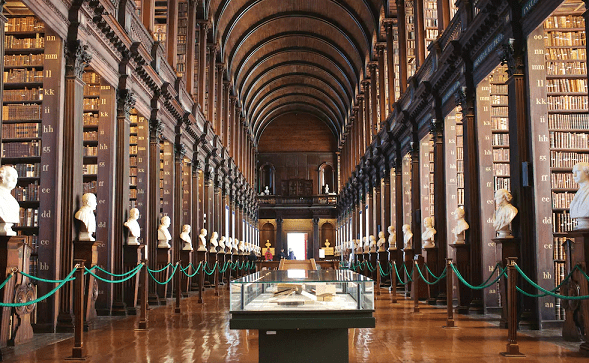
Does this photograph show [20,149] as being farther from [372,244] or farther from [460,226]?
[372,244]

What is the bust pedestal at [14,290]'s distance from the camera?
6453 mm

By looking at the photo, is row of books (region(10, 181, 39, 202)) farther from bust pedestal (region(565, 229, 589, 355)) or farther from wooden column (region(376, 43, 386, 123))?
wooden column (region(376, 43, 386, 123))

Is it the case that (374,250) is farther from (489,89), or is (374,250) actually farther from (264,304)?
(264,304)

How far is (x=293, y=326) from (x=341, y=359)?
515 millimetres

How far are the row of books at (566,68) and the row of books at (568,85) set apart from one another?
0.35 feet

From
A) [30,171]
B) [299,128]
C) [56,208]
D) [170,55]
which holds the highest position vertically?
[299,128]

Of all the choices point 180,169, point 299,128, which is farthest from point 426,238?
point 299,128

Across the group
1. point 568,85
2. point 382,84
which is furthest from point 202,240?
point 568,85

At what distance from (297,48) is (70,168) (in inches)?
972

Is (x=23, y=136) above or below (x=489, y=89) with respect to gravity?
below

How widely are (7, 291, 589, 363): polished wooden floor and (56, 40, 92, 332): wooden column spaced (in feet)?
2.24

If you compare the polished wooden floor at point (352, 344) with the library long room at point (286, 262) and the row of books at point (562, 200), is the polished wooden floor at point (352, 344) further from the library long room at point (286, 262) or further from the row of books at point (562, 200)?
the row of books at point (562, 200)

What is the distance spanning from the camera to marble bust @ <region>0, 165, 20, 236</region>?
634 cm

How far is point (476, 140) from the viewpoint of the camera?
34.8ft
